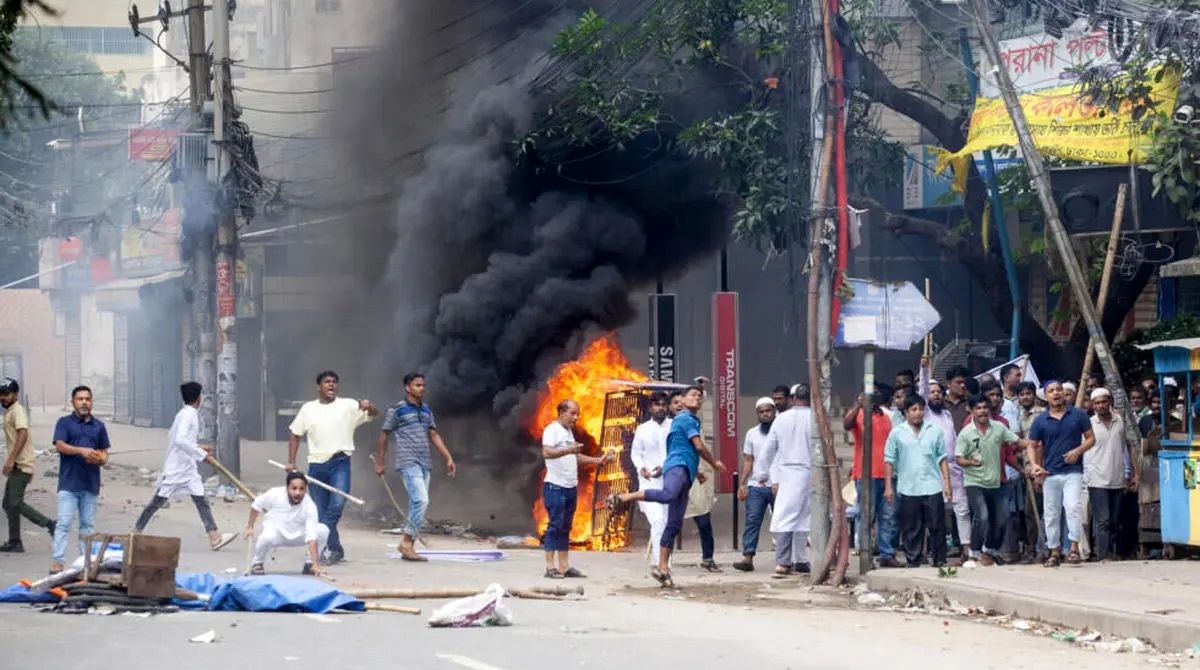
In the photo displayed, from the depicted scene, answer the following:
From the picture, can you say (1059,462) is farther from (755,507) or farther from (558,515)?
(558,515)

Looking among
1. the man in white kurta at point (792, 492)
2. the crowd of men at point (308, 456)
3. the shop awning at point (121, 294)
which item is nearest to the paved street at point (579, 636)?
the man in white kurta at point (792, 492)

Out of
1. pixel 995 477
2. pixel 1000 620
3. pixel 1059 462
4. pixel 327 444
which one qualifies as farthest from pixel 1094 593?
pixel 327 444

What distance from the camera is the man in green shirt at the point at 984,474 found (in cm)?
1340

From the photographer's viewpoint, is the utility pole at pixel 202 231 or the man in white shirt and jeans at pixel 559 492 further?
the utility pole at pixel 202 231

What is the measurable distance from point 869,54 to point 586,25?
12.1 ft

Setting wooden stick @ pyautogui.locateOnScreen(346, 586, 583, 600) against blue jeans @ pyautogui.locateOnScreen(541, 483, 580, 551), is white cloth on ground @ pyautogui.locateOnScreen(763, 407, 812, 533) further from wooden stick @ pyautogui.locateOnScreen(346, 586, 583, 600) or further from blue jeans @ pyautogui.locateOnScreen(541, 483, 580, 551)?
wooden stick @ pyautogui.locateOnScreen(346, 586, 583, 600)

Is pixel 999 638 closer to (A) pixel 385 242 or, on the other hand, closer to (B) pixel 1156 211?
(B) pixel 1156 211

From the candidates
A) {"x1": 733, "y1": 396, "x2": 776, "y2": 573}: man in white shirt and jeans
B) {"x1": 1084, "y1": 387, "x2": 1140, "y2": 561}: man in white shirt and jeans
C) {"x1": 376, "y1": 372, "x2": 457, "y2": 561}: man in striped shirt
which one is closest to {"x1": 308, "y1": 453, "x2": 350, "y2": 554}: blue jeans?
{"x1": 376, "y1": 372, "x2": 457, "y2": 561}: man in striped shirt

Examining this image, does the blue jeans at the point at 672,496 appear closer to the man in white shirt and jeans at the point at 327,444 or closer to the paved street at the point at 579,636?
the paved street at the point at 579,636

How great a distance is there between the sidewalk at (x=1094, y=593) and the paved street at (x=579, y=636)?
15.1 inches

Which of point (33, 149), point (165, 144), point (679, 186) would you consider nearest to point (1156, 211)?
point (679, 186)

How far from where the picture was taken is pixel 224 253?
69.6 feet

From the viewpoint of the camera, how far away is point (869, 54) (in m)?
20.5

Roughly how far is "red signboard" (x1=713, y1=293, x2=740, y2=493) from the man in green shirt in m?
3.17
